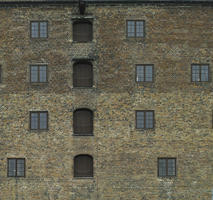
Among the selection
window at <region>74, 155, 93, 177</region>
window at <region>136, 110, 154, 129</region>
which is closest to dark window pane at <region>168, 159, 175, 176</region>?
window at <region>136, 110, 154, 129</region>

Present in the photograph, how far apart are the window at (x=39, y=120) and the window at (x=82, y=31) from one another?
566cm

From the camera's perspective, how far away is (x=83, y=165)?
28.9m

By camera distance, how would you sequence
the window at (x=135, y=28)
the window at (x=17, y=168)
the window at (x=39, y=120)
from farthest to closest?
the window at (x=135, y=28) → the window at (x=39, y=120) → the window at (x=17, y=168)

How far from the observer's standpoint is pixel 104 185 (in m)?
28.3

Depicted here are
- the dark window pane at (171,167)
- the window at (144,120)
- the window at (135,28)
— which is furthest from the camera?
the window at (135,28)

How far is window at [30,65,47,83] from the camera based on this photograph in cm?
2917

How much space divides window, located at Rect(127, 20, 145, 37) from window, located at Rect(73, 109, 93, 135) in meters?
6.12

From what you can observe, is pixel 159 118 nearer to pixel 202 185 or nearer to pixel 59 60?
pixel 202 185

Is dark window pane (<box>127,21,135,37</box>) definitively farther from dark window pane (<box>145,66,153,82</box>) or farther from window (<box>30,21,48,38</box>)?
window (<box>30,21,48,38</box>)

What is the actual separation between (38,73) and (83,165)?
6.99m

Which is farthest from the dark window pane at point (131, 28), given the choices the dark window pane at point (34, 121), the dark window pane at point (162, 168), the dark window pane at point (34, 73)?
the dark window pane at point (162, 168)

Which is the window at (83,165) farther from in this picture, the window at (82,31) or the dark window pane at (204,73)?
the dark window pane at (204,73)

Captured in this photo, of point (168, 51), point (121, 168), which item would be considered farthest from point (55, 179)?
point (168, 51)

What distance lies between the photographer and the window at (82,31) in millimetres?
29578
